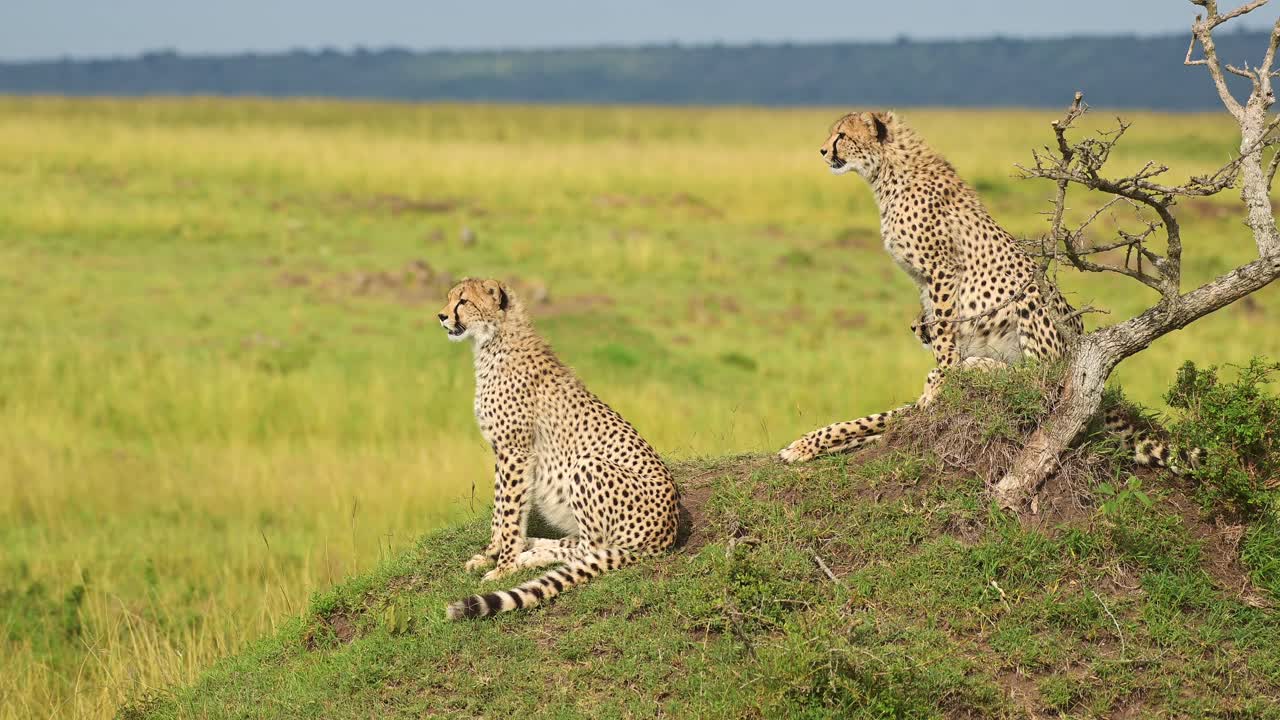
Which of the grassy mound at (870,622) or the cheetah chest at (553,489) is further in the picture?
the cheetah chest at (553,489)

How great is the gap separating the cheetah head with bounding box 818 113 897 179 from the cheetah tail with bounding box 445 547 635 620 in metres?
1.90

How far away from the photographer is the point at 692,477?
6.32 meters

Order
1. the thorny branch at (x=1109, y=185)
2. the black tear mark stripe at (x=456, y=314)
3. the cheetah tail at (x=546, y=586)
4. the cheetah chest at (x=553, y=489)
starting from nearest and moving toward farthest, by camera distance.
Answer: the thorny branch at (x=1109, y=185), the cheetah tail at (x=546, y=586), the cheetah chest at (x=553, y=489), the black tear mark stripe at (x=456, y=314)

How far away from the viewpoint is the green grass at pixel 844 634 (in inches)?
184

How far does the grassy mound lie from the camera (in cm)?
469

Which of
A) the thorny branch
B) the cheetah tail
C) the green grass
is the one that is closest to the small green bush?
the green grass

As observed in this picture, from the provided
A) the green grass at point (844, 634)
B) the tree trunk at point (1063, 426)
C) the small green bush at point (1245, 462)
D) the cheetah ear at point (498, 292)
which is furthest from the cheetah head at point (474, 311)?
the small green bush at point (1245, 462)

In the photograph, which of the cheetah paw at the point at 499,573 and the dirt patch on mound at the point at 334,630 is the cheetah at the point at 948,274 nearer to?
the cheetah paw at the point at 499,573

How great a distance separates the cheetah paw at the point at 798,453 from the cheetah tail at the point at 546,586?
3.12 ft

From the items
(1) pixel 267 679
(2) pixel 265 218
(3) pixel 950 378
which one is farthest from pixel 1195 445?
(2) pixel 265 218

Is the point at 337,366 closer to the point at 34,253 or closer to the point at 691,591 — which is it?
the point at 34,253

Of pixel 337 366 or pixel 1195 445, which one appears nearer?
pixel 1195 445

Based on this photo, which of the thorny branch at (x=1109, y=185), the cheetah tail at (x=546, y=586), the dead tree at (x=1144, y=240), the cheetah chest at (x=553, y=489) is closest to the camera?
the thorny branch at (x=1109, y=185)

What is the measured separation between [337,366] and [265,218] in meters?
9.04
